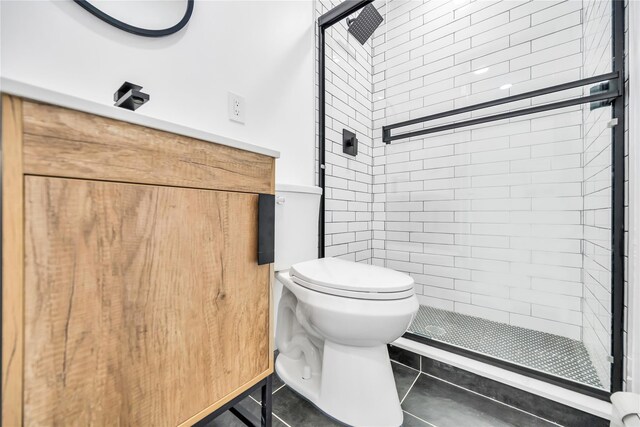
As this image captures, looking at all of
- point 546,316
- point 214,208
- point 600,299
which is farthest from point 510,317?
point 214,208

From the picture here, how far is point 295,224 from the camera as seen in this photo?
3.67 ft

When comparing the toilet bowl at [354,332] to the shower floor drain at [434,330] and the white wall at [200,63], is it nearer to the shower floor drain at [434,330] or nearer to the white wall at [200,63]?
the shower floor drain at [434,330]

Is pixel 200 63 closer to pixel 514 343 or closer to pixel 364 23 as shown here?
pixel 364 23

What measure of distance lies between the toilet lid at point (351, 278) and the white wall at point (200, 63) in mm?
522

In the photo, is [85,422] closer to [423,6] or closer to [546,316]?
[546,316]

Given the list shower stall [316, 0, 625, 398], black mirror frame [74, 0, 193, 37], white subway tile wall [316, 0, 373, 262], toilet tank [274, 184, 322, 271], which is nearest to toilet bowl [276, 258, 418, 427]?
toilet tank [274, 184, 322, 271]

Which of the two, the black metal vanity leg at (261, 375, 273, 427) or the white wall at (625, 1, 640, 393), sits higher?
the white wall at (625, 1, 640, 393)

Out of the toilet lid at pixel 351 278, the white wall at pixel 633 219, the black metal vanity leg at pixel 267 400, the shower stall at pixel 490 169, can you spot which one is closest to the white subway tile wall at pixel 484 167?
the shower stall at pixel 490 169

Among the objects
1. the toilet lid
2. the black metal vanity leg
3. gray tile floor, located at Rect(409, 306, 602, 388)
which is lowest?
gray tile floor, located at Rect(409, 306, 602, 388)

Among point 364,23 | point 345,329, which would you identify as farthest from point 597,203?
point 364,23

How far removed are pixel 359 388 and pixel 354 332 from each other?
0.73ft

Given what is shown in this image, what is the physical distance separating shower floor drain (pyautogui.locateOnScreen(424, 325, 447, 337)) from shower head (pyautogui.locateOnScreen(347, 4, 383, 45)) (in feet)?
5.89

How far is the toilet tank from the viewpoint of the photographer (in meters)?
1.06

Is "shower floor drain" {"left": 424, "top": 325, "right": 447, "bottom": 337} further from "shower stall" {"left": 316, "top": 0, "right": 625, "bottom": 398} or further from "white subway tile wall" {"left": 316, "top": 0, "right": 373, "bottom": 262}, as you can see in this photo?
"white subway tile wall" {"left": 316, "top": 0, "right": 373, "bottom": 262}
